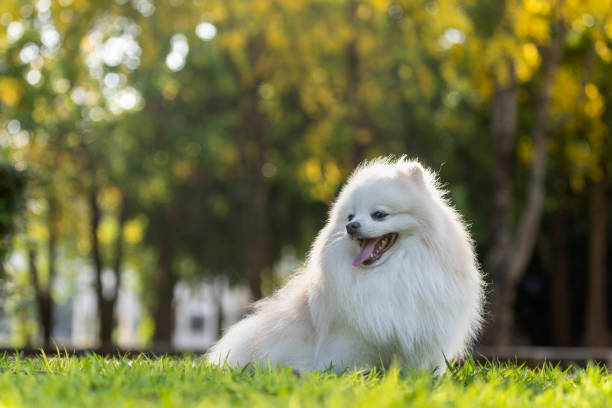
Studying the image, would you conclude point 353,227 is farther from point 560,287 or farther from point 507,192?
point 560,287

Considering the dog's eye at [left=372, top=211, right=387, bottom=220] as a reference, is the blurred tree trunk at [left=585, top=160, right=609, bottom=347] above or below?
below

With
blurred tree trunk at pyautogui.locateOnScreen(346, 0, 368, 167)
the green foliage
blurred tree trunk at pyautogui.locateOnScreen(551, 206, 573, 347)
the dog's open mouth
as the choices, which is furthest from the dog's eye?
blurred tree trunk at pyautogui.locateOnScreen(551, 206, 573, 347)

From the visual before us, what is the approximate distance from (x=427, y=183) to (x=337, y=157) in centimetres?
1456

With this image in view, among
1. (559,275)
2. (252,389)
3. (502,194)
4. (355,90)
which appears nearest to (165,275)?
(355,90)

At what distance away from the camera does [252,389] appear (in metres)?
4.12

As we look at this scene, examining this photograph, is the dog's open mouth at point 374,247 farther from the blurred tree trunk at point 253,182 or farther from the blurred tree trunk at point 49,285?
the blurred tree trunk at point 49,285

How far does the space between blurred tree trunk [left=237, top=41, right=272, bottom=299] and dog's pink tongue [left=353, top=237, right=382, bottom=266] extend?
11953 mm

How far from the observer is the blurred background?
44.4 ft

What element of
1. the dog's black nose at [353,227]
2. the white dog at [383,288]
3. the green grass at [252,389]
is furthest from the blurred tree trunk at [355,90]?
the green grass at [252,389]

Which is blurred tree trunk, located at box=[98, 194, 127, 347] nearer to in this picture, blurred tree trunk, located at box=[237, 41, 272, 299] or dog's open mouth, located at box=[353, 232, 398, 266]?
blurred tree trunk, located at box=[237, 41, 272, 299]

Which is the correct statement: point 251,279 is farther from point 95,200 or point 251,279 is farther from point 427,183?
point 427,183

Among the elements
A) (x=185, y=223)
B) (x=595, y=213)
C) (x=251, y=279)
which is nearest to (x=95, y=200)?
(x=185, y=223)

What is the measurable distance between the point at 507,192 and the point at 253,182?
285 inches

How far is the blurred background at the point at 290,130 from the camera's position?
44.4ft
